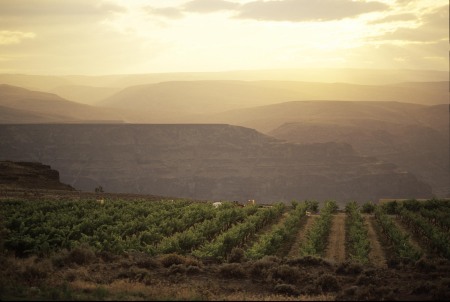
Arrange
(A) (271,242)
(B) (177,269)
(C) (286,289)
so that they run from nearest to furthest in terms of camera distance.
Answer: (C) (286,289), (B) (177,269), (A) (271,242)

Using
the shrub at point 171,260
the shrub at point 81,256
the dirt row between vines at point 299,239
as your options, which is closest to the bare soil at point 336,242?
the dirt row between vines at point 299,239

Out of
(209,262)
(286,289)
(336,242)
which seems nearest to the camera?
(286,289)

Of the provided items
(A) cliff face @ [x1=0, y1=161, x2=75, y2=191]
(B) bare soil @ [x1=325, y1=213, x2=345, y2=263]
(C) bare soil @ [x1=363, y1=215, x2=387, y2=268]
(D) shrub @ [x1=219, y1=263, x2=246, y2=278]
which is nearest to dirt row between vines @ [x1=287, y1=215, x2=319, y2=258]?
(B) bare soil @ [x1=325, y1=213, x2=345, y2=263]

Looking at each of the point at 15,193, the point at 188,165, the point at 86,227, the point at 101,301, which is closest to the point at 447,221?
the point at 86,227

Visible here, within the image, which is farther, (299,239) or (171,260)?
(299,239)

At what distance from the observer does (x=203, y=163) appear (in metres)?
161

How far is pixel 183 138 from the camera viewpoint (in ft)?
553

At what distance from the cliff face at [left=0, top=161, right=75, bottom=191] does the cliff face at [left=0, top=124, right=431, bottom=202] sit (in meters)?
57.7

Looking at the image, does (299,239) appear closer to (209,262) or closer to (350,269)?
(209,262)

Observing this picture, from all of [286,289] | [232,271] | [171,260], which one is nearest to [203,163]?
[171,260]

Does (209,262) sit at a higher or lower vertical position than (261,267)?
lower

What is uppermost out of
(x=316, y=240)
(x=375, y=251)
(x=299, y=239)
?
(x=316, y=240)

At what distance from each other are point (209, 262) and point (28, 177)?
56167mm

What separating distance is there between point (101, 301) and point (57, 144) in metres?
150
